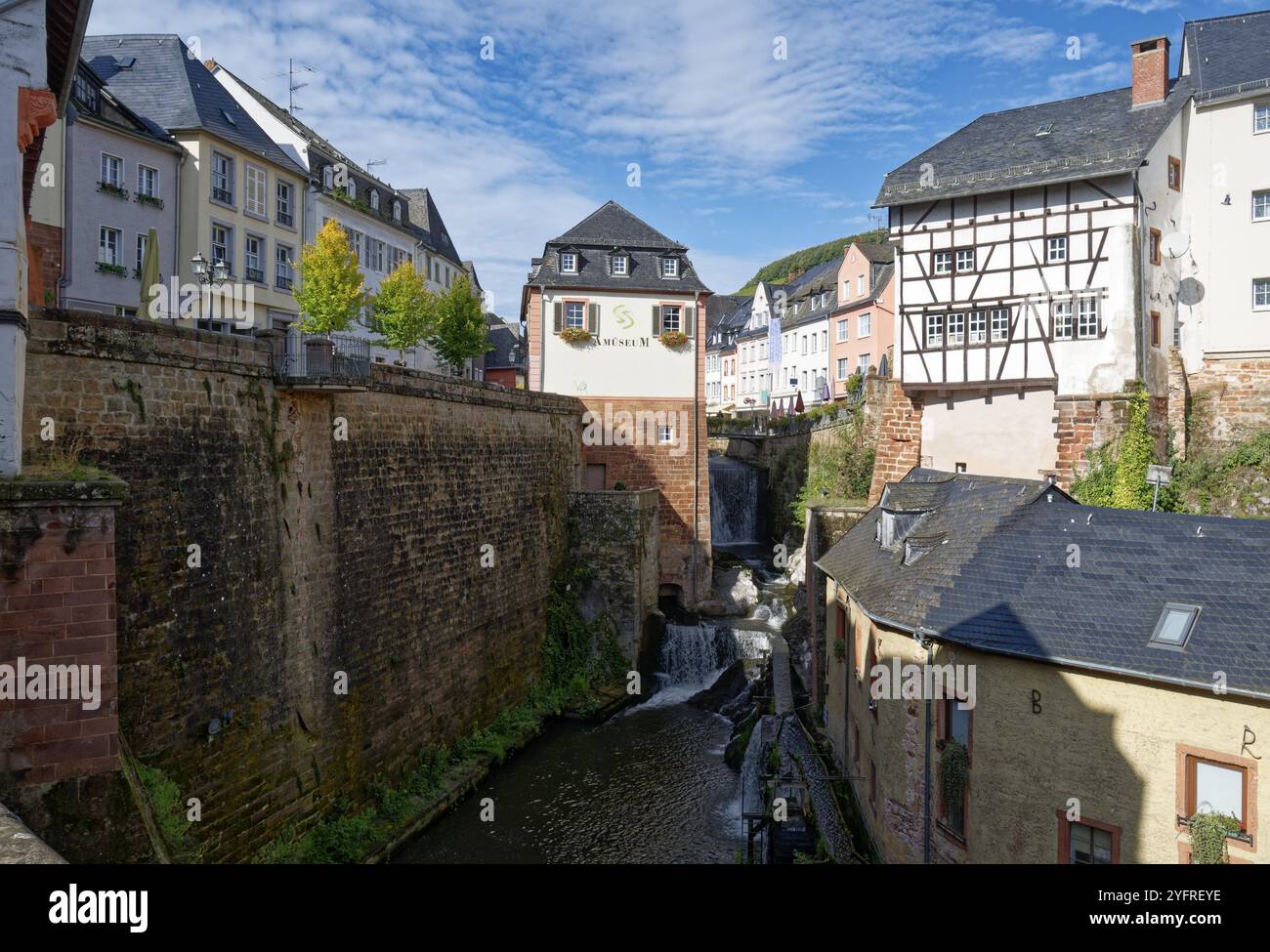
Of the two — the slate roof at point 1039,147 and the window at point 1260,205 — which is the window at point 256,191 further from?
the window at point 1260,205

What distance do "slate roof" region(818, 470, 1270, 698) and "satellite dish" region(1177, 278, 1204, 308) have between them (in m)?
13.8

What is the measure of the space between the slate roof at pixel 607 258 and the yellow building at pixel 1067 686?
17.1 m

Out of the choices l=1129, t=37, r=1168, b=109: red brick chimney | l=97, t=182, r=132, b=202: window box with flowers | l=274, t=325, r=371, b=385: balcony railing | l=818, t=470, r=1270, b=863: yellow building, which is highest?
l=1129, t=37, r=1168, b=109: red brick chimney

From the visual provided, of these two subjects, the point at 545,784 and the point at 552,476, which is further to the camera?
the point at 552,476

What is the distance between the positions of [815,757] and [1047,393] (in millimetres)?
11732

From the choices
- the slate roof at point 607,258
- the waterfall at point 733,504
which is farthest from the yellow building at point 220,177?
the waterfall at point 733,504

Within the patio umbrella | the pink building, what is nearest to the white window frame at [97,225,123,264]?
the patio umbrella

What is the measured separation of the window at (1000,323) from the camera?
2228cm

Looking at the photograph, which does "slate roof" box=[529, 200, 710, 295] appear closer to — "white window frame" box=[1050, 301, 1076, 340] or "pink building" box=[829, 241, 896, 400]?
"white window frame" box=[1050, 301, 1076, 340]

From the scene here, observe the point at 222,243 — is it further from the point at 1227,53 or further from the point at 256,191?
the point at 1227,53

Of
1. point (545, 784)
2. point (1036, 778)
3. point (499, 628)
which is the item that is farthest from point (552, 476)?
point (1036, 778)

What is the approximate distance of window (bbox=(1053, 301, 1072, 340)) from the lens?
70.9 feet

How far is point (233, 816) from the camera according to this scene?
1130 centimetres

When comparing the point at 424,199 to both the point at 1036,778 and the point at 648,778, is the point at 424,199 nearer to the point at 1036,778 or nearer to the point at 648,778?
the point at 648,778
